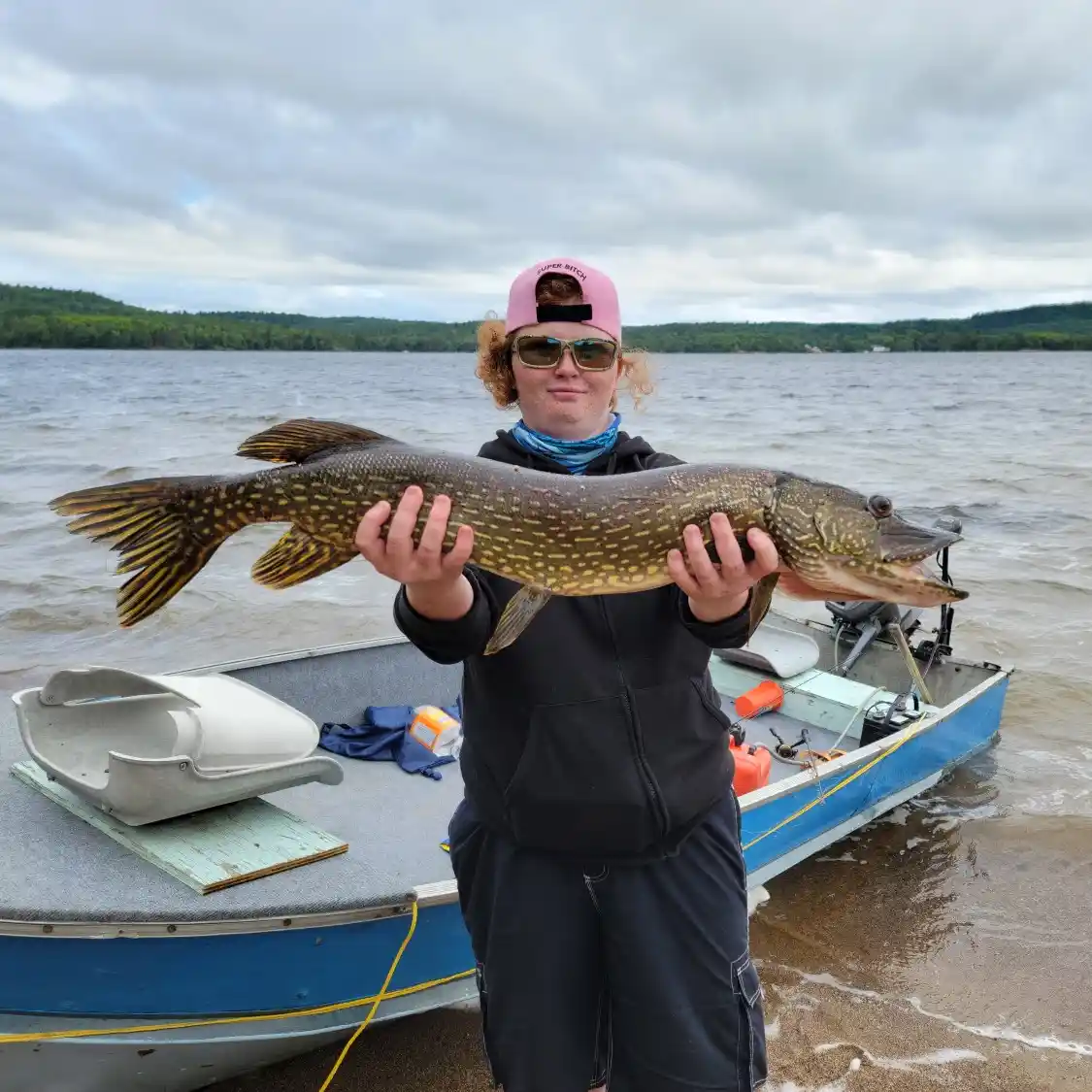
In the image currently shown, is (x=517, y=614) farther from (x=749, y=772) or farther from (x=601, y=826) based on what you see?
(x=749, y=772)

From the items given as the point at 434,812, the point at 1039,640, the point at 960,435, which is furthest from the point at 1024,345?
the point at 434,812

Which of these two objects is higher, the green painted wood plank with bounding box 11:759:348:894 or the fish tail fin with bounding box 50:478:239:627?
the fish tail fin with bounding box 50:478:239:627

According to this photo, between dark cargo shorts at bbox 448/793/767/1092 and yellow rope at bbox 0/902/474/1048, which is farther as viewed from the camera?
yellow rope at bbox 0/902/474/1048

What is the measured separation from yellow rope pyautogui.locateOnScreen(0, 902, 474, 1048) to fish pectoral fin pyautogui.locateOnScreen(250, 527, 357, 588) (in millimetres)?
1458

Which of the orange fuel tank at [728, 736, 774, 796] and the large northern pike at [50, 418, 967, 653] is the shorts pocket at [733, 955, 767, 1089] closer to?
the large northern pike at [50, 418, 967, 653]

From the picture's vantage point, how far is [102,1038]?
3.08 m

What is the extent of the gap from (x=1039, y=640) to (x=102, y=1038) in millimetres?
10203

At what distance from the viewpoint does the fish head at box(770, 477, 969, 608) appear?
2.53 m

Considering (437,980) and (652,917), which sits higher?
(652,917)

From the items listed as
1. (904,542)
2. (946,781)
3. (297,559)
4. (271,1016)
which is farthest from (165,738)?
(946,781)

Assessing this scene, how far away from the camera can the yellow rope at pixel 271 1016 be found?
118 inches

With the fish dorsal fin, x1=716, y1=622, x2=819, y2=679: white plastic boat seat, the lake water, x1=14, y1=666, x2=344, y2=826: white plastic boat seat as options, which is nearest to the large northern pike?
the fish dorsal fin

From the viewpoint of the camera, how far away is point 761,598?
2432mm

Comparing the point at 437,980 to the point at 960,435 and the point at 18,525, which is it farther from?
the point at 960,435
